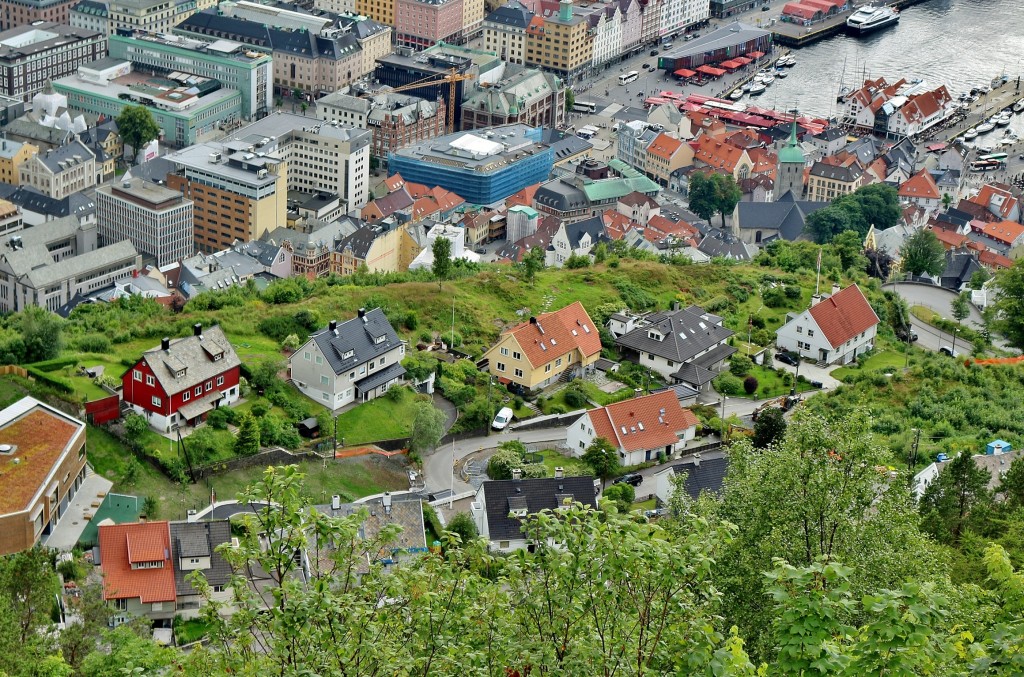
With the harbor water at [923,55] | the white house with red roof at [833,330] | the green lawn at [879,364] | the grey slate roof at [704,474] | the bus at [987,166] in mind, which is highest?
the grey slate roof at [704,474]

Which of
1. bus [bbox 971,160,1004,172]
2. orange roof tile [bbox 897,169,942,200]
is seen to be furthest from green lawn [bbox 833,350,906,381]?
bus [bbox 971,160,1004,172]

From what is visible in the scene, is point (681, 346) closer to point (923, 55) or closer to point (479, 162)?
point (479, 162)

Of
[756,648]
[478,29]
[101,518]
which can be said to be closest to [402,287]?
[101,518]

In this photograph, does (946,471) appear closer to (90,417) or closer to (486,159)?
(90,417)

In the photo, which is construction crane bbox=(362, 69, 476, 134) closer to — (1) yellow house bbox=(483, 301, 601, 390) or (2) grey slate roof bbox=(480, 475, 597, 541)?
(1) yellow house bbox=(483, 301, 601, 390)

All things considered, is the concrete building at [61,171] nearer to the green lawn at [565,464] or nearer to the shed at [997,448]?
the green lawn at [565,464]

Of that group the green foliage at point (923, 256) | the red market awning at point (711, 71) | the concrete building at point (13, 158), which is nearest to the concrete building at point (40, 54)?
the concrete building at point (13, 158)
